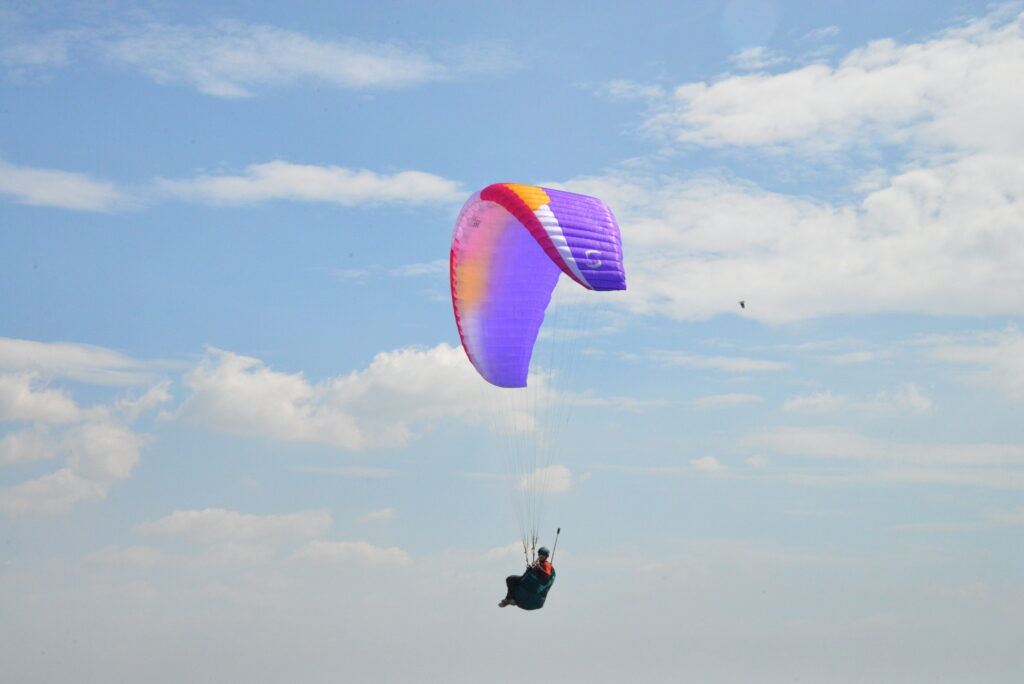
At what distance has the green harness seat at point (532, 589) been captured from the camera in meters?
28.2

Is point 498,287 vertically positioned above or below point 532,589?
above

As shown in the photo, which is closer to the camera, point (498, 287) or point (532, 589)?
point (532, 589)

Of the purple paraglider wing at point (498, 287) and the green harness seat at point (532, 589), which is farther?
the purple paraglider wing at point (498, 287)

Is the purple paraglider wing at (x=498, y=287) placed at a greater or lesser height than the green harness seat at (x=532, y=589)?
greater

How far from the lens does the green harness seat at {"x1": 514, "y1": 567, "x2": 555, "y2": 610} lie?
2822 centimetres

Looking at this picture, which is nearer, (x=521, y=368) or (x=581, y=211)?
(x=581, y=211)

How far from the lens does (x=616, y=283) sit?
90.0ft

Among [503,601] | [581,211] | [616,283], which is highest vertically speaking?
[581,211]

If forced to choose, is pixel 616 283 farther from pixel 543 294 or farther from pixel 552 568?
pixel 552 568

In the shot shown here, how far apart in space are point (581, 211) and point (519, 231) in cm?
269

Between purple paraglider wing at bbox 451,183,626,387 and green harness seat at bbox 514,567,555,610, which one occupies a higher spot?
purple paraglider wing at bbox 451,183,626,387

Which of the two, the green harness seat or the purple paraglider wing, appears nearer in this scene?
the green harness seat

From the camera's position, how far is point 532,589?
28219 millimetres

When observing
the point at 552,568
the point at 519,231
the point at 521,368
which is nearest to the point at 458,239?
the point at 519,231
